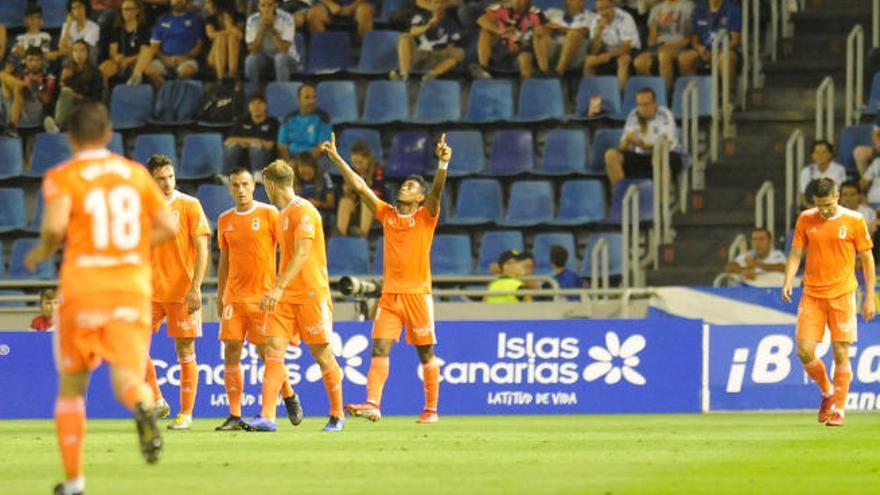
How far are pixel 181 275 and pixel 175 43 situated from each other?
443 inches

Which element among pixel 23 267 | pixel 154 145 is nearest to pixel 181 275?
pixel 23 267

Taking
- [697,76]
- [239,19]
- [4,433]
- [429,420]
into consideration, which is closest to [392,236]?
[429,420]

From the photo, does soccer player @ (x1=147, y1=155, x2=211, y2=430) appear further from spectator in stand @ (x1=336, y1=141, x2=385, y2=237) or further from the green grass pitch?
spectator in stand @ (x1=336, y1=141, x2=385, y2=237)

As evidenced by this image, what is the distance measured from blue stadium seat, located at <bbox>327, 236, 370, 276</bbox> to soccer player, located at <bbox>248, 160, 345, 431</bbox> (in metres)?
7.84

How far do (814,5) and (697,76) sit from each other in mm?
2864

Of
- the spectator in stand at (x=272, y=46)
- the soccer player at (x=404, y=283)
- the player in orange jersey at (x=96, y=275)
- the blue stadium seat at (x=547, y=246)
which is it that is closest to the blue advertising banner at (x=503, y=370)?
Answer: the blue stadium seat at (x=547, y=246)

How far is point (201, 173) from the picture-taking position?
2523 cm

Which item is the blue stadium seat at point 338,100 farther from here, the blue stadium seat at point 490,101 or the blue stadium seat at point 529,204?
the blue stadium seat at point 529,204

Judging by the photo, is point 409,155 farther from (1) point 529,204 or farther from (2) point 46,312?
(2) point 46,312

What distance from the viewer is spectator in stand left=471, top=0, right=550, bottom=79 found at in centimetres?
2528

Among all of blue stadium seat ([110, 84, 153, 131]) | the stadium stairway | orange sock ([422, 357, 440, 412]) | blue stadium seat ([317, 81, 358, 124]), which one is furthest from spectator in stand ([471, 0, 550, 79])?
orange sock ([422, 357, 440, 412])

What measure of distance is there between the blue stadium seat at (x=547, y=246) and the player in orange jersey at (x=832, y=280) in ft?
21.3

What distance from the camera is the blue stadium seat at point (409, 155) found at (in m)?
24.5

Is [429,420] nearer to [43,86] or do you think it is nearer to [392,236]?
[392,236]
